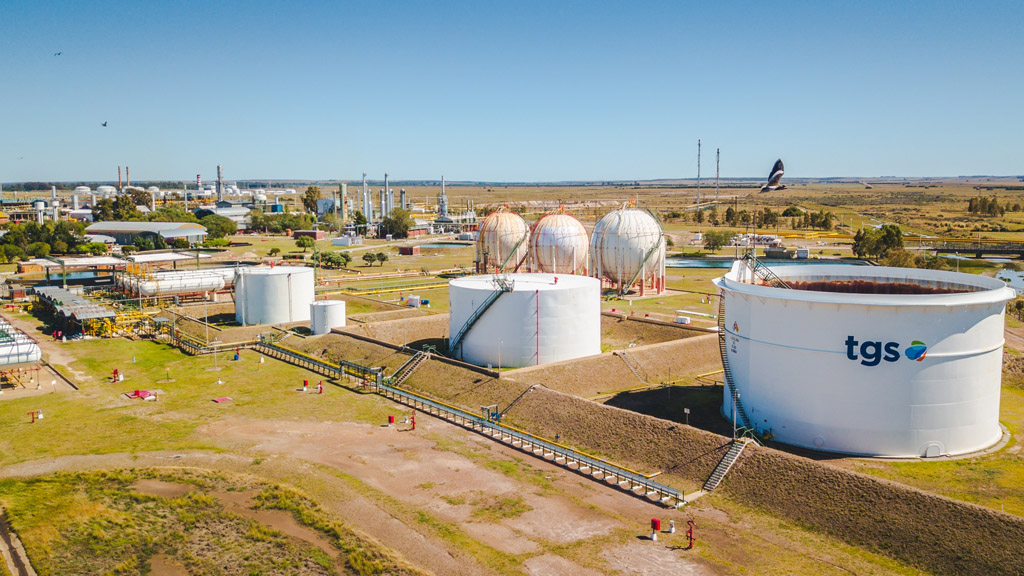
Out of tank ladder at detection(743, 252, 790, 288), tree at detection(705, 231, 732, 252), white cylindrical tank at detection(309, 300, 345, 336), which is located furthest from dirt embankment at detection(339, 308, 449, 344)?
tree at detection(705, 231, 732, 252)

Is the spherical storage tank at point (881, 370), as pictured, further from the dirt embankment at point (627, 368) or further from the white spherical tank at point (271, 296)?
the white spherical tank at point (271, 296)

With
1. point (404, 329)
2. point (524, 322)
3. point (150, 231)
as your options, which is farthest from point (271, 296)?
point (150, 231)

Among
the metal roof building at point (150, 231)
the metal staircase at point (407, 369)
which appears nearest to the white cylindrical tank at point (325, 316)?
the metal staircase at point (407, 369)

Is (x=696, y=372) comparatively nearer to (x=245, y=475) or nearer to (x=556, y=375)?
(x=556, y=375)

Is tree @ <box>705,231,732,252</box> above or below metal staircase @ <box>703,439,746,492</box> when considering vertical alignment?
above

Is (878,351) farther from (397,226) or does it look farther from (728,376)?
(397,226)

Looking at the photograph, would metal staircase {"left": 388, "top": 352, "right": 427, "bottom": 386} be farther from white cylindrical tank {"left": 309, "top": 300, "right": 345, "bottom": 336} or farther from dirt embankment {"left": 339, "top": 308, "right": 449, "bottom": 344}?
white cylindrical tank {"left": 309, "top": 300, "right": 345, "bottom": 336}
